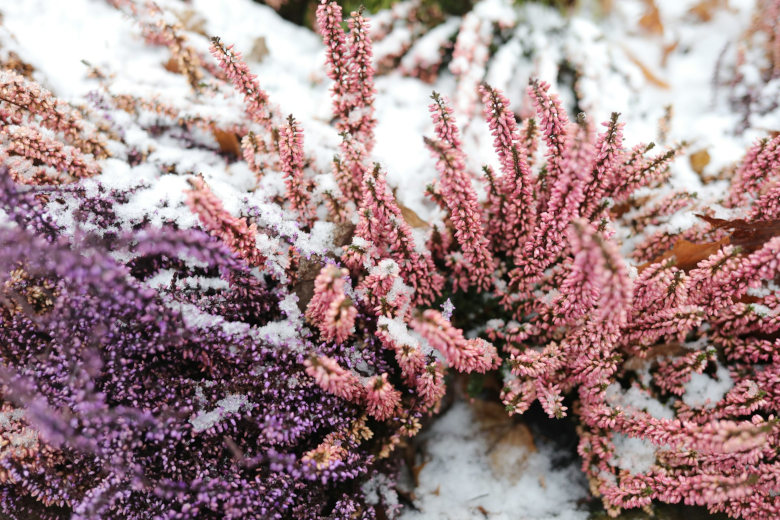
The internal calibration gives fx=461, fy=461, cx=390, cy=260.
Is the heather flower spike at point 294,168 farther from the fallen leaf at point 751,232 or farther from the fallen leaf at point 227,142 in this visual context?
the fallen leaf at point 751,232

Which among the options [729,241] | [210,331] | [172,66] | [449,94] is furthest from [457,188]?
[172,66]

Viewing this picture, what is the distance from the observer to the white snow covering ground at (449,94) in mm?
2168

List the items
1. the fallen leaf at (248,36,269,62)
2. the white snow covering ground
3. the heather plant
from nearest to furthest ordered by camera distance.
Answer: the white snow covering ground < the heather plant < the fallen leaf at (248,36,269,62)

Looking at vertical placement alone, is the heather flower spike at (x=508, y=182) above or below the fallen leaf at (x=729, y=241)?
above

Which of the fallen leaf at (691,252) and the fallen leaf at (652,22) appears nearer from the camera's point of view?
the fallen leaf at (691,252)

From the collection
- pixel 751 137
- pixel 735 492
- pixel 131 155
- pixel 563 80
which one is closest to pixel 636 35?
pixel 563 80

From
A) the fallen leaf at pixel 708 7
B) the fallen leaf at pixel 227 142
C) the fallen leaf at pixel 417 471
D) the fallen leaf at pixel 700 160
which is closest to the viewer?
the fallen leaf at pixel 417 471

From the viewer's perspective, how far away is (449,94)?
3051mm

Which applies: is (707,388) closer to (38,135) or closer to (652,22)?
(38,135)

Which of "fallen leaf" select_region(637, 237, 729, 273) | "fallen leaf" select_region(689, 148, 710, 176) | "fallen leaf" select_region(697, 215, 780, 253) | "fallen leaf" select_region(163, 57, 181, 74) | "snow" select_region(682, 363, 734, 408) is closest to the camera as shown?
"fallen leaf" select_region(697, 215, 780, 253)

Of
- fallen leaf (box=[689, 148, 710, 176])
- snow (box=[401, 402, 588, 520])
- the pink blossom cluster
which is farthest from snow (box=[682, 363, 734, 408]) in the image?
the pink blossom cluster

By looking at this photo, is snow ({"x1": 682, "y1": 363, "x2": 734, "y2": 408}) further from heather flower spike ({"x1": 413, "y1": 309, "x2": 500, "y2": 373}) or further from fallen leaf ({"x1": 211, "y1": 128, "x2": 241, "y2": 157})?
fallen leaf ({"x1": 211, "y1": 128, "x2": 241, "y2": 157})

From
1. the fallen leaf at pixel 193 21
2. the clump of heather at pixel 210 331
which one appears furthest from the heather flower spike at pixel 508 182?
the fallen leaf at pixel 193 21

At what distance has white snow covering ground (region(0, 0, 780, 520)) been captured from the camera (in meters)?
2.17
